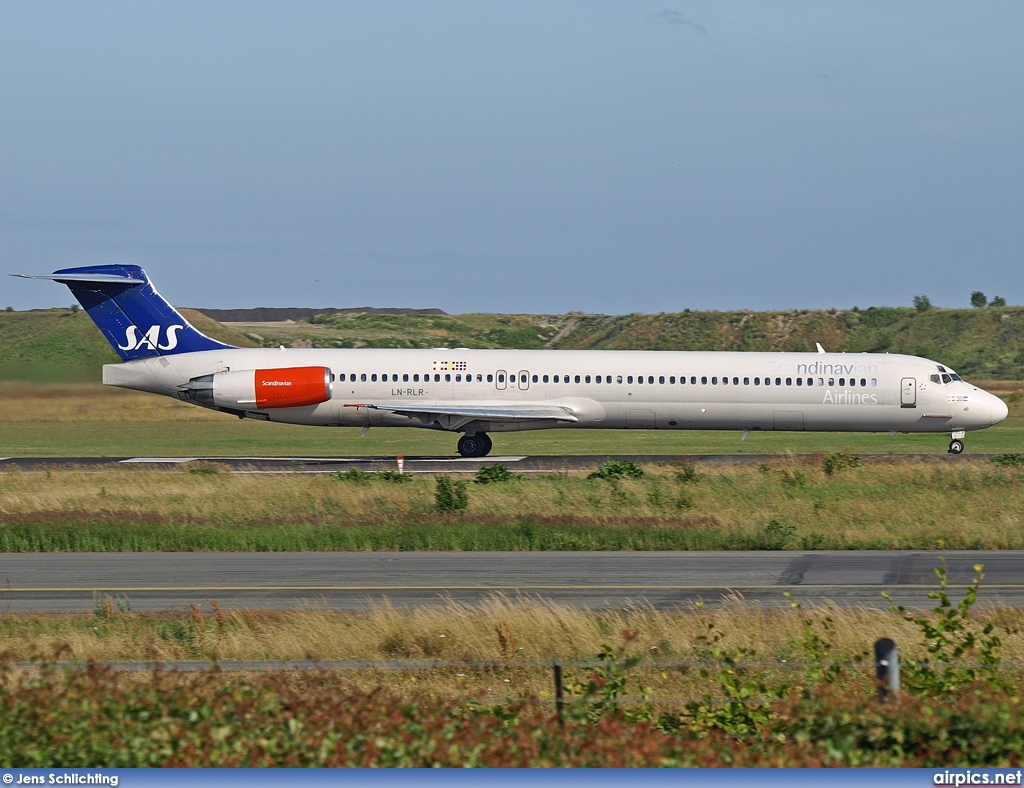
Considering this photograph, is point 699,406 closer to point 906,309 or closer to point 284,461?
point 284,461

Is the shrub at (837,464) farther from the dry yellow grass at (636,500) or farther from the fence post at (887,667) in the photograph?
the fence post at (887,667)

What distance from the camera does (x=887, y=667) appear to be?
27.8 feet

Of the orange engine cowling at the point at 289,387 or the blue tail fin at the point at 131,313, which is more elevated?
the blue tail fin at the point at 131,313

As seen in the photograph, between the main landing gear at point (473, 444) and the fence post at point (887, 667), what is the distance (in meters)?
33.9

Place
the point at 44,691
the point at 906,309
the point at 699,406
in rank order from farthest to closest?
1. the point at 906,309
2. the point at 699,406
3. the point at 44,691

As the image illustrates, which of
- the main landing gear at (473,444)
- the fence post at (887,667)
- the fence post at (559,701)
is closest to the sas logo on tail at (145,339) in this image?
the main landing gear at (473,444)

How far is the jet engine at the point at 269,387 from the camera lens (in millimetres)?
41250

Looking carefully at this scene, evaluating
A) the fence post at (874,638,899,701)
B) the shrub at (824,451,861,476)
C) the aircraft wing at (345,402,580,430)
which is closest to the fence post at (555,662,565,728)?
the fence post at (874,638,899,701)

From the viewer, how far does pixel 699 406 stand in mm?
41250

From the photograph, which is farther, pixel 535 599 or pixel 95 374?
pixel 95 374

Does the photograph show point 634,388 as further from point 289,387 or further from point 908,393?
point 289,387

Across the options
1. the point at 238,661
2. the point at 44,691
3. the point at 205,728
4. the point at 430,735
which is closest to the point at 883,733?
the point at 430,735

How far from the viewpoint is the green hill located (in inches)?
4636

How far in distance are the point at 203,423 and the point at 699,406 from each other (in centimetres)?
3274
